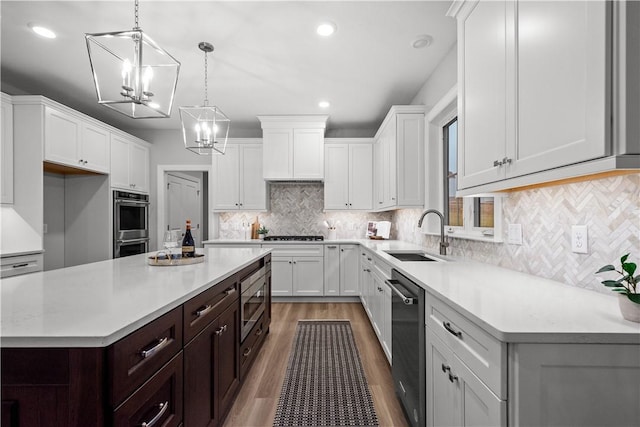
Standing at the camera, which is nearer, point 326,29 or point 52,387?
point 52,387

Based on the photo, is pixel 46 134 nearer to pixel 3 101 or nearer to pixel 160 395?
pixel 3 101

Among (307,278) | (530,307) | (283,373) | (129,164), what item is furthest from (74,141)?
(530,307)

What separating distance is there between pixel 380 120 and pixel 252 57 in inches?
95.8

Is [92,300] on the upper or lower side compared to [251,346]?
upper

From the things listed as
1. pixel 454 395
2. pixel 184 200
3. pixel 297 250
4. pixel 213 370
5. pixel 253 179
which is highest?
pixel 253 179

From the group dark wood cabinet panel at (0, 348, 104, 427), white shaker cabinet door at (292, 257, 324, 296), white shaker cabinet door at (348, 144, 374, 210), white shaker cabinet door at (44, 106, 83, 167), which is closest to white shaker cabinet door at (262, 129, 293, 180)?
white shaker cabinet door at (348, 144, 374, 210)

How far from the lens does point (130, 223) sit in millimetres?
4504

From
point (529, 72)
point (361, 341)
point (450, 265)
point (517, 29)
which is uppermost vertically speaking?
point (517, 29)

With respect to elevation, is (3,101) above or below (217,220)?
above

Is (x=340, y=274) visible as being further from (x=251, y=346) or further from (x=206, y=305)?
(x=206, y=305)

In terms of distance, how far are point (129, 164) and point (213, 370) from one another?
4.10 metres

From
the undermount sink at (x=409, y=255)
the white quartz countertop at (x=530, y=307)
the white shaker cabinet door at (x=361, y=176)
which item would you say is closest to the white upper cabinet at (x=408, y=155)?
the undermount sink at (x=409, y=255)

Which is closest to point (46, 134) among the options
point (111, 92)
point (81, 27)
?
point (111, 92)

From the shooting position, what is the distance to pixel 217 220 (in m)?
4.95
